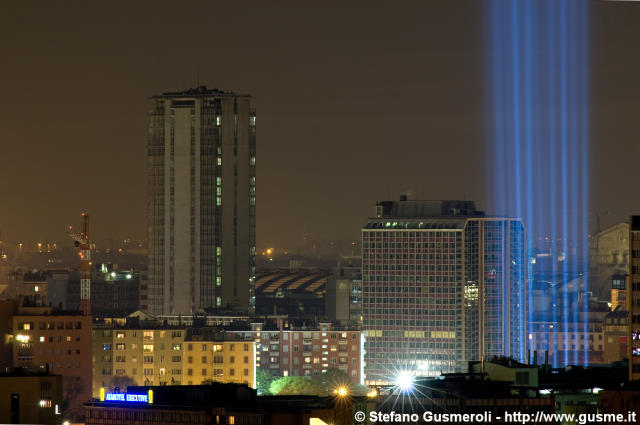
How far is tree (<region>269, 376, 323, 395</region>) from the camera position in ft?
108

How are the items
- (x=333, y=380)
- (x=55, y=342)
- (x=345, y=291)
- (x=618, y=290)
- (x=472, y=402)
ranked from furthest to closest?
(x=345, y=291)
(x=618, y=290)
(x=333, y=380)
(x=55, y=342)
(x=472, y=402)

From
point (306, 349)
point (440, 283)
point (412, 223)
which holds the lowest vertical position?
point (306, 349)

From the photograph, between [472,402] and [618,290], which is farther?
[618,290]

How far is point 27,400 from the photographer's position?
63.3 feet

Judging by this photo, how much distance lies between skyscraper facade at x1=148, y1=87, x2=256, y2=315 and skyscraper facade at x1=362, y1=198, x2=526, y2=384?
2.54 meters

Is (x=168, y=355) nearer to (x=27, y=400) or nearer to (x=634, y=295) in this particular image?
(x=634, y=295)

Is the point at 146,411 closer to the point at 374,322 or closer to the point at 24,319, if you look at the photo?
the point at 24,319

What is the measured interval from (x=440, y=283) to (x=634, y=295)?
17702mm

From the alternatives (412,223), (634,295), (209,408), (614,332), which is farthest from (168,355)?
(209,408)

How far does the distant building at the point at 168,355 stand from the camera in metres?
36.3

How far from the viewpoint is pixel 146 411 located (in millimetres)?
19234

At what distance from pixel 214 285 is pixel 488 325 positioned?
5.31m

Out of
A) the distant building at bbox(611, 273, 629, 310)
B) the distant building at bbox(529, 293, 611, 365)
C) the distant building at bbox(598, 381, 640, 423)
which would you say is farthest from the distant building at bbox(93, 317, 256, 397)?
the distant building at bbox(598, 381, 640, 423)

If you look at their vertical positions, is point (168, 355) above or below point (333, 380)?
above
